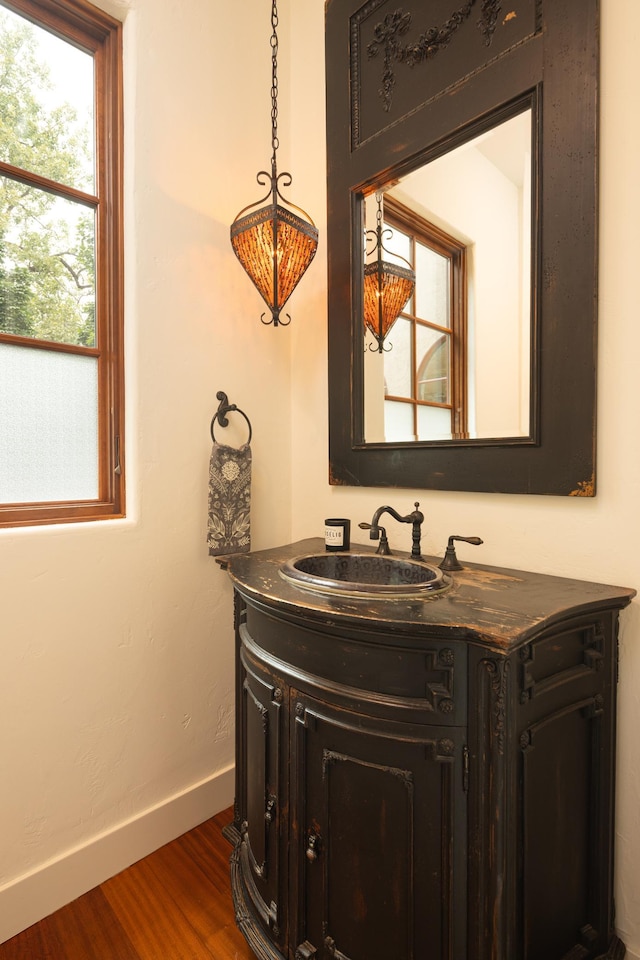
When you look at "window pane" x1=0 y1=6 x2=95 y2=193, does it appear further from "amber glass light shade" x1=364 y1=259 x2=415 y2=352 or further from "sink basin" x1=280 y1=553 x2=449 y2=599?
"sink basin" x1=280 y1=553 x2=449 y2=599

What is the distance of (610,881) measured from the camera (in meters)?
1.09

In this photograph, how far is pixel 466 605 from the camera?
0.97 meters

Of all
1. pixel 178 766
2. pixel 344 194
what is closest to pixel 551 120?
pixel 344 194

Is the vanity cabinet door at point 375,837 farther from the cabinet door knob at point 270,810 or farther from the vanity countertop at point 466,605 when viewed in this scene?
the vanity countertop at point 466,605

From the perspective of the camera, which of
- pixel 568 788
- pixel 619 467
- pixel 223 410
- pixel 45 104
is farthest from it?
pixel 223 410

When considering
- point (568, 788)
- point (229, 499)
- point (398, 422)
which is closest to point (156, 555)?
point (229, 499)

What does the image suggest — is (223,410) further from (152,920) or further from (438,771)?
(152,920)

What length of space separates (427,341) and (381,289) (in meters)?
0.27

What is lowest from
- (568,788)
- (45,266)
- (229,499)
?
(568,788)

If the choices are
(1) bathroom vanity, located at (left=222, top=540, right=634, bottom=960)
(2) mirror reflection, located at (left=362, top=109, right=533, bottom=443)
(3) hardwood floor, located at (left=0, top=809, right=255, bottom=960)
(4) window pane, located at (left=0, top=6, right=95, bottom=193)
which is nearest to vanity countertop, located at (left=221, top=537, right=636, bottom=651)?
(1) bathroom vanity, located at (left=222, top=540, right=634, bottom=960)

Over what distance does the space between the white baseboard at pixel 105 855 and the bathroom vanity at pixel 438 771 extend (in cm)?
48

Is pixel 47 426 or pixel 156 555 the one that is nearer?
pixel 47 426

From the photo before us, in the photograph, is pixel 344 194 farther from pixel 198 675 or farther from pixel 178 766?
pixel 178 766

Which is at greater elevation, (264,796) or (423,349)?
(423,349)
